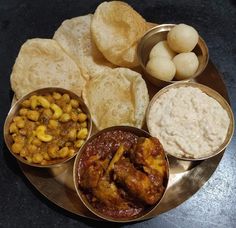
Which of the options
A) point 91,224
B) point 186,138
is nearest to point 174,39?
point 186,138

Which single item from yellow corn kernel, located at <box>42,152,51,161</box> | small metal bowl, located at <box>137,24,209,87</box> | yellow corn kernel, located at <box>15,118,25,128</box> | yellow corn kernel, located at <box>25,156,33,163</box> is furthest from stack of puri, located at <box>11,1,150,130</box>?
yellow corn kernel, located at <box>25,156,33,163</box>

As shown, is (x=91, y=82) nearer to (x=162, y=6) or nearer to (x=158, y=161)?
(x=158, y=161)

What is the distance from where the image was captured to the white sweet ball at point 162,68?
2.61 m

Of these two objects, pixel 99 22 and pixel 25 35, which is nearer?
pixel 99 22

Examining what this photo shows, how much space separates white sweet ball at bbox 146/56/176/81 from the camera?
2.61 metres

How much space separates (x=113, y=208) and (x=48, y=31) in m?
1.77

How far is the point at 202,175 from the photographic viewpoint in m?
2.48

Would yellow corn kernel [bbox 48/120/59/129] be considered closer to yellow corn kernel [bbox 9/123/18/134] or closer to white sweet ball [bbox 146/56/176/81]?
yellow corn kernel [bbox 9/123/18/134]

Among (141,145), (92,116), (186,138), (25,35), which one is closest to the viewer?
(141,145)

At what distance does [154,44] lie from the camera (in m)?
2.88

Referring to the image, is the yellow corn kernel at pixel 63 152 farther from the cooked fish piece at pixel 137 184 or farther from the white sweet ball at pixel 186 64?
the white sweet ball at pixel 186 64

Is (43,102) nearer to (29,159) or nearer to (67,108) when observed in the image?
(67,108)

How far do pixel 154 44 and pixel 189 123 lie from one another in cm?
78

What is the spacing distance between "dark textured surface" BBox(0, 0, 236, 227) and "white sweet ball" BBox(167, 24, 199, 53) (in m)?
0.45
